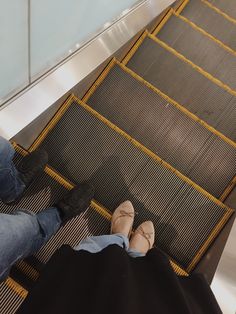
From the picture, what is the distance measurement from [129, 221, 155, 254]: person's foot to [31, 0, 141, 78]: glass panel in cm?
141

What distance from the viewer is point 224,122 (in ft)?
12.4

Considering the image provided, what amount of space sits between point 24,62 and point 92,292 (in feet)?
5.02

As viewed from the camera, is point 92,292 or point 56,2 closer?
point 92,292

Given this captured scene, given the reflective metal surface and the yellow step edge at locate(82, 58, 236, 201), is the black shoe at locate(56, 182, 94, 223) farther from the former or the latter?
the yellow step edge at locate(82, 58, 236, 201)

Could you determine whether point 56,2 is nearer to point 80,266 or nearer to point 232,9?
point 80,266

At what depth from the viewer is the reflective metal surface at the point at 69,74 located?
8.58 feet

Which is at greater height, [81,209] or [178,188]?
[178,188]

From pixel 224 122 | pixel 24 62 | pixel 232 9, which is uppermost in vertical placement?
pixel 232 9

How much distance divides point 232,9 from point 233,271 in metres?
4.37

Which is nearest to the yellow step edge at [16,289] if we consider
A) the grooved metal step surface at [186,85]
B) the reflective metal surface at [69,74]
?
the reflective metal surface at [69,74]

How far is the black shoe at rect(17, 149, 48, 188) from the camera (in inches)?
102

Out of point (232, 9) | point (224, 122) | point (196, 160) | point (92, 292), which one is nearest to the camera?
point (92, 292)

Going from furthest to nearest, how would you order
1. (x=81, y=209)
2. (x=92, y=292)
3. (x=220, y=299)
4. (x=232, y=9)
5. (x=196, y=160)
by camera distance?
(x=232, y=9) → (x=196, y=160) → (x=81, y=209) → (x=220, y=299) → (x=92, y=292)

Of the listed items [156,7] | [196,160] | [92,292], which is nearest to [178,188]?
[196,160]
